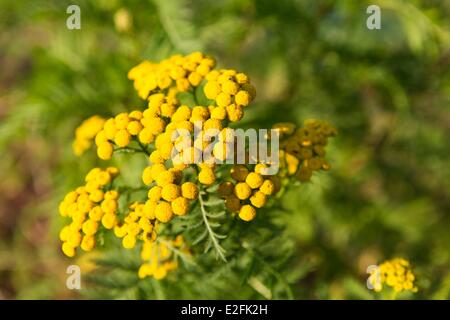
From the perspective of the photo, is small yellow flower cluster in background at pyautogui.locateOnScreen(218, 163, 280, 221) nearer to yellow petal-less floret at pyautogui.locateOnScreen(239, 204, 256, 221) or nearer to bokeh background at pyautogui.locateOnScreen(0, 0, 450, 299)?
yellow petal-less floret at pyautogui.locateOnScreen(239, 204, 256, 221)

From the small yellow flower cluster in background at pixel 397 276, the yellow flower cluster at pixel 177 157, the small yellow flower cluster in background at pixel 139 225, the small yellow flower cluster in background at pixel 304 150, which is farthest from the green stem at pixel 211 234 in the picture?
the small yellow flower cluster in background at pixel 397 276

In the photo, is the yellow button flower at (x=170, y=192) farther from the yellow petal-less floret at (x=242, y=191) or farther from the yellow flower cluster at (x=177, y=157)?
the yellow petal-less floret at (x=242, y=191)

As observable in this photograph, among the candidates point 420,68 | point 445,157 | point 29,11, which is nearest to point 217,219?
point 29,11

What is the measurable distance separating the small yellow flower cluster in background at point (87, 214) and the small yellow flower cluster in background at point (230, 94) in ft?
1.95

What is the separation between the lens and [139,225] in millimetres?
1841

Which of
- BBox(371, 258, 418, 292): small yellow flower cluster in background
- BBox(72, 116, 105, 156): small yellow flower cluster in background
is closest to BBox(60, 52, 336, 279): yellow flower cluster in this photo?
BBox(72, 116, 105, 156): small yellow flower cluster in background

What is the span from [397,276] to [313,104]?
202cm

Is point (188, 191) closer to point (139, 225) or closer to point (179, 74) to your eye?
point (139, 225)

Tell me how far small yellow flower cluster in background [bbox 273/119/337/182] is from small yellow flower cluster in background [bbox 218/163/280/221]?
28 cm

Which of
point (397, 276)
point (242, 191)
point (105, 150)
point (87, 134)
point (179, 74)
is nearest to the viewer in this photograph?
point (242, 191)

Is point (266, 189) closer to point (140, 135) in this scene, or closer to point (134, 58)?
point (140, 135)

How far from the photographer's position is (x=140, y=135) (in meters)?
1.89

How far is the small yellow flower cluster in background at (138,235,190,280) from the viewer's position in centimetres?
219

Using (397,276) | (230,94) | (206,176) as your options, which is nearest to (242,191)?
(206,176)
